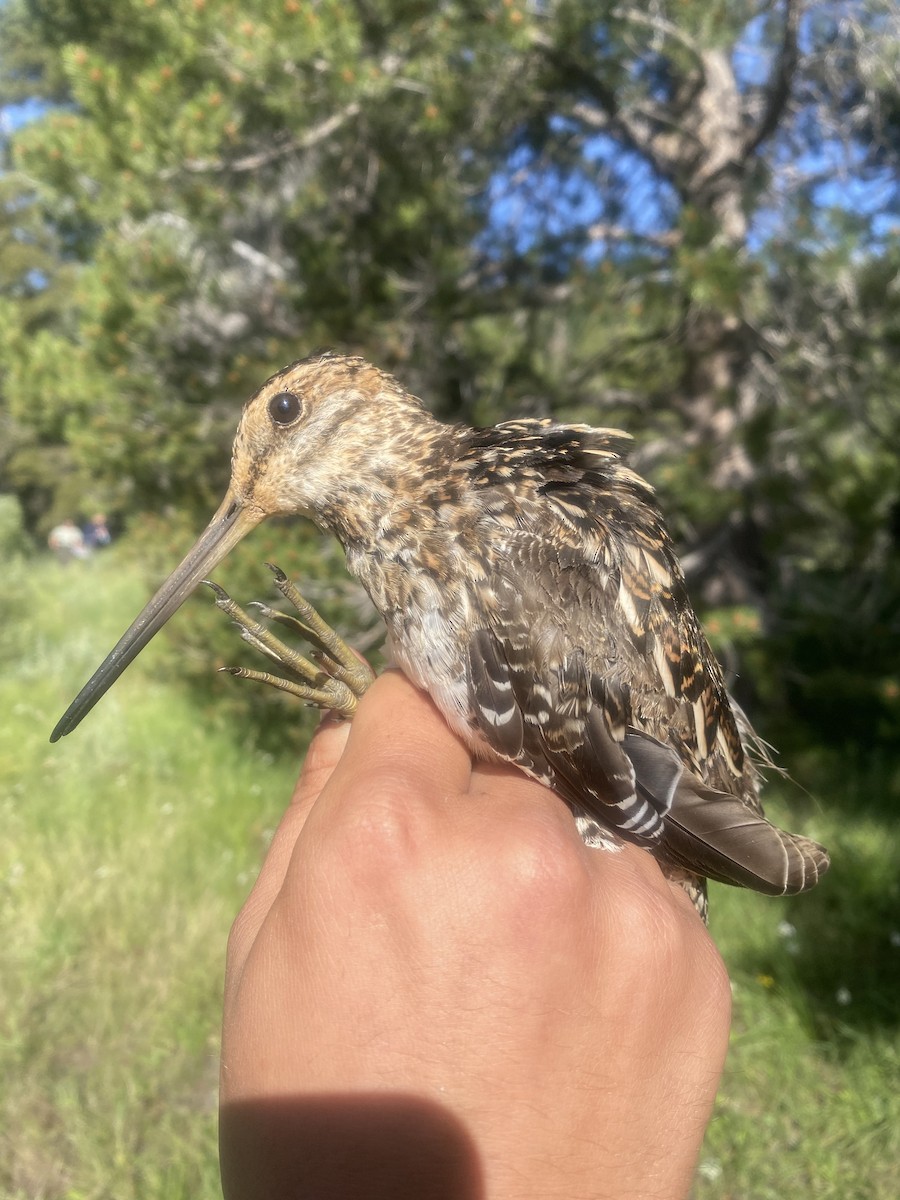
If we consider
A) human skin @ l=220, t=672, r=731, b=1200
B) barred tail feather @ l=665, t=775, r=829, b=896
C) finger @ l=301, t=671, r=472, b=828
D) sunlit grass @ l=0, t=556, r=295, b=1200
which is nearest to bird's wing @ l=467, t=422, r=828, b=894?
barred tail feather @ l=665, t=775, r=829, b=896

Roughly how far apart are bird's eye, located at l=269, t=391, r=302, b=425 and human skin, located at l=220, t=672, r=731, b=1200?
1.14 metres

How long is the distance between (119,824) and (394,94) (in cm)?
441

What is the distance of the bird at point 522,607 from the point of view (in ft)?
5.94

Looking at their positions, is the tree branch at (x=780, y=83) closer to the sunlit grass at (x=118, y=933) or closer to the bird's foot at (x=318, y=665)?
the bird's foot at (x=318, y=665)

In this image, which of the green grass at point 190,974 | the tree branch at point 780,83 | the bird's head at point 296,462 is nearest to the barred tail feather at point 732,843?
the bird's head at point 296,462

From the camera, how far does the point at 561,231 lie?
5688 millimetres

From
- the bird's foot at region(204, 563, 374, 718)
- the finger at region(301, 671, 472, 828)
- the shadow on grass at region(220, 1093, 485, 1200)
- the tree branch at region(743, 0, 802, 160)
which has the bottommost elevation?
the bird's foot at region(204, 563, 374, 718)

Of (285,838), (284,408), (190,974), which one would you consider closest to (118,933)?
(190,974)

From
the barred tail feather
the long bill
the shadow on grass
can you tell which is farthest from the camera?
the long bill

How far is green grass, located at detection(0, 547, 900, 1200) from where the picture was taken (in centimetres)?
288

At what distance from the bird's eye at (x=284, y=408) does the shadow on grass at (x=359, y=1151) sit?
1641mm

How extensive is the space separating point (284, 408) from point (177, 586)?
580mm

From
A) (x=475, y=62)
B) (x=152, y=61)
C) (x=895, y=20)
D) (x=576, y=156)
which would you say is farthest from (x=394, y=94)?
(x=895, y=20)

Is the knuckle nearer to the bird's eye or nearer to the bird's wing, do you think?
the bird's wing
